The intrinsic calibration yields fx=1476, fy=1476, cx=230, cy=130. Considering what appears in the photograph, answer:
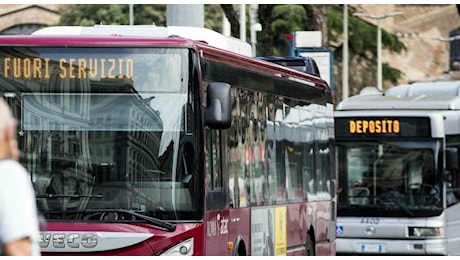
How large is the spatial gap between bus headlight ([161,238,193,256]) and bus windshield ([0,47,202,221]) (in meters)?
0.19

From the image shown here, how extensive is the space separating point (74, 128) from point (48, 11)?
7724cm

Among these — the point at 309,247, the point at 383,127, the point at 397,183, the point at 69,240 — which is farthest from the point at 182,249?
the point at 383,127

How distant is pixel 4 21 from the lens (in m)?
83.3

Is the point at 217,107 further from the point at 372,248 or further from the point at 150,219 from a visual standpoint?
the point at 372,248

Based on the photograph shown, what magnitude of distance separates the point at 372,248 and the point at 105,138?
10.8 meters

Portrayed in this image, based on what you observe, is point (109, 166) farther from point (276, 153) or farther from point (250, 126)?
point (276, 153)

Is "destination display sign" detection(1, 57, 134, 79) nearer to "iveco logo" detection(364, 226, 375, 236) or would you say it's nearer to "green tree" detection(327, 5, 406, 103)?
"iveco logo" detection(364, 226, 375, 236)

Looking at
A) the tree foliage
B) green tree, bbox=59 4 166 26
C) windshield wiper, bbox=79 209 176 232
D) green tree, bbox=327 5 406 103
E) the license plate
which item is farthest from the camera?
green tree, bbox=59 4 166 26

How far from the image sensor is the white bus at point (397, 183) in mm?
21344

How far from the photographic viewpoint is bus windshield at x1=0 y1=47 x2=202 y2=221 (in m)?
11.0

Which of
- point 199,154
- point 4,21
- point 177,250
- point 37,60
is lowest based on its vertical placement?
point 177,250

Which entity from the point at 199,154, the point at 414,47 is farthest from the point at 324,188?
the point at 414,47

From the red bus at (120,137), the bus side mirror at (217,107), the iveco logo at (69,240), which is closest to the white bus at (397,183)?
the red bus at (120,137)

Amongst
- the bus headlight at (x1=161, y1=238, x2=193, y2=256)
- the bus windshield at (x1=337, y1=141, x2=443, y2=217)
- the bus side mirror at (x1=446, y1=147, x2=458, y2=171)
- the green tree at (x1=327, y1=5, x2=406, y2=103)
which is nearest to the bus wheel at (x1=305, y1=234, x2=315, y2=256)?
the bus headlight at (x1=161, y1=238, x2=193, y2=256)
